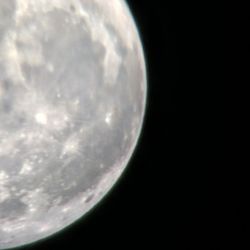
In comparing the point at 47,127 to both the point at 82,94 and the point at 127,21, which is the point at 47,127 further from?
the point at 127,21

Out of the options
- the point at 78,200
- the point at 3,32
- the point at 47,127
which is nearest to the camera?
the point at 3,32

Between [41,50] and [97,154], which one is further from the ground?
[41,50]

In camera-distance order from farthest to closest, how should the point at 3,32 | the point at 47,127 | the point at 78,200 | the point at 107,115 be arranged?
the point at 78,200
the point at 107,115
the point at 47,127
the point at 3,32

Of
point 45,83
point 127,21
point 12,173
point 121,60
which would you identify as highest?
point 127,21

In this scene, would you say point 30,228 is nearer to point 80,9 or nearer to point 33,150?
point 33,150

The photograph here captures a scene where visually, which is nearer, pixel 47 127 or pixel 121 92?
pixel 47 127

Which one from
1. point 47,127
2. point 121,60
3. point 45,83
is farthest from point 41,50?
point 121,60
